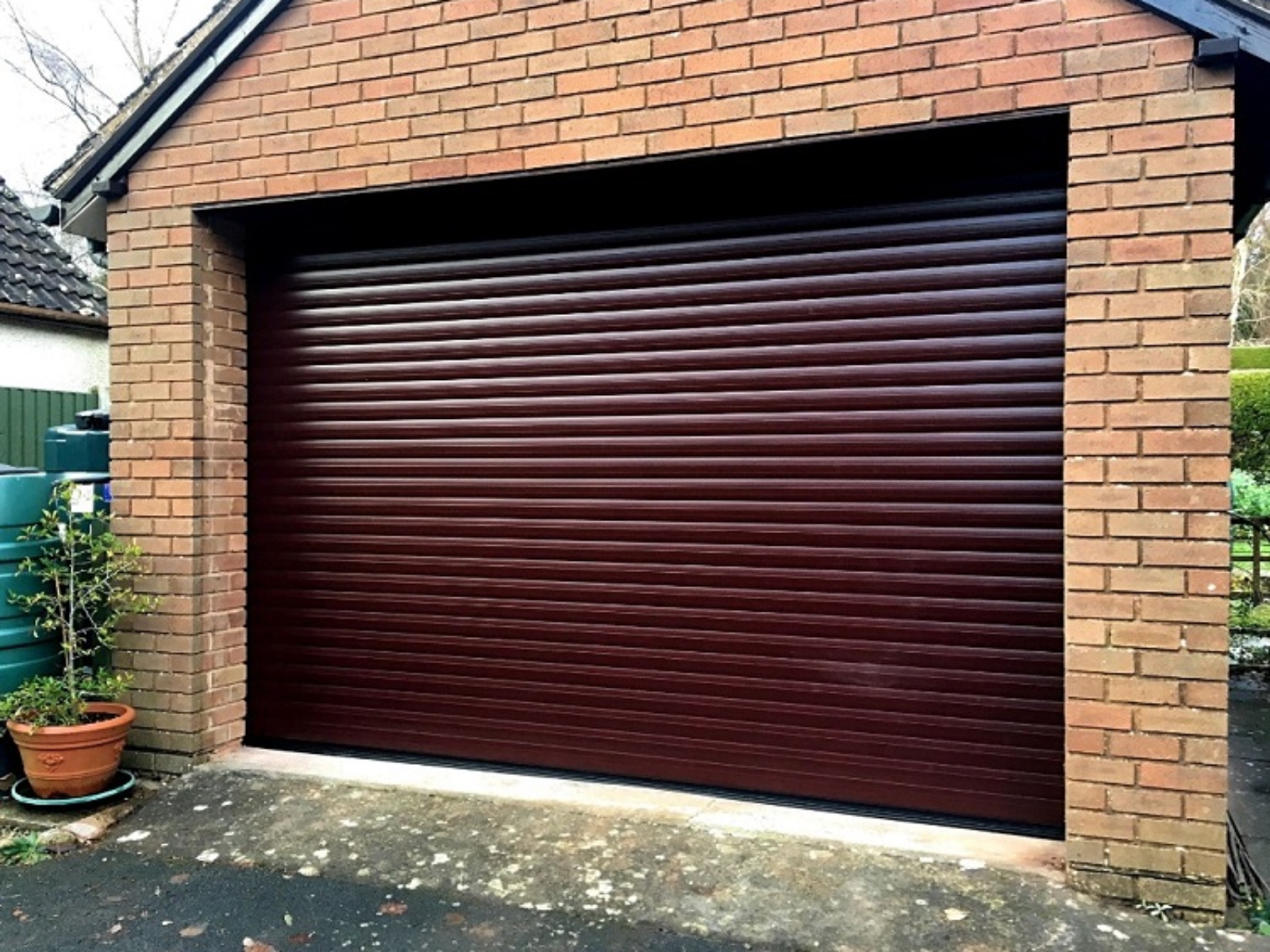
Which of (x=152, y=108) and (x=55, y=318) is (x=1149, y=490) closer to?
(x=152, y=108)

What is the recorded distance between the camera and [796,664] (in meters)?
4.15

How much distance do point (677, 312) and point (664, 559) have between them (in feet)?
3.68

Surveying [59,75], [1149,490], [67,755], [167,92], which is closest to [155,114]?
[167,92]

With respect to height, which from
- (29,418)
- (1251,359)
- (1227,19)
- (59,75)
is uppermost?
(59,75)

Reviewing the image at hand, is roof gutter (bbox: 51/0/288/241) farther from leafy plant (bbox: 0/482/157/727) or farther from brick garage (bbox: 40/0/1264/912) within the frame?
leafy plant (bbox: 0/482/157/727)

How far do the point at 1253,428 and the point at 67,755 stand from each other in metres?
12.2

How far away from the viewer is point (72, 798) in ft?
13.7

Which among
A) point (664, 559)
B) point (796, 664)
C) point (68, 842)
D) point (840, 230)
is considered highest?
point (840, 230)

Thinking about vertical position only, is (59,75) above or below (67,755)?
above

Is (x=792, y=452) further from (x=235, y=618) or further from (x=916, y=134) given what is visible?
(x=235, y=618)

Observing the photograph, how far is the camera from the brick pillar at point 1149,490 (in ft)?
10.5

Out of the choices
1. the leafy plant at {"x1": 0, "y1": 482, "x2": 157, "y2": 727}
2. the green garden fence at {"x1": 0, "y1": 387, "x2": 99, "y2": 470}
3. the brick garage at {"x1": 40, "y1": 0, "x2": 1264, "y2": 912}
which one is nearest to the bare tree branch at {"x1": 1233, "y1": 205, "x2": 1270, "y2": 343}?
the brick garage at {"x1": 40, "y1": 0, "x2": 1264, "y2": 912}

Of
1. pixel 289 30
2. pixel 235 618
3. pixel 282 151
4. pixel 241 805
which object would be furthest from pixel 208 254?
pixel 241 805

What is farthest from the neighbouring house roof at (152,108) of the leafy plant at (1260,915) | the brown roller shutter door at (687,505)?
the leafy plant at (1260,915)
